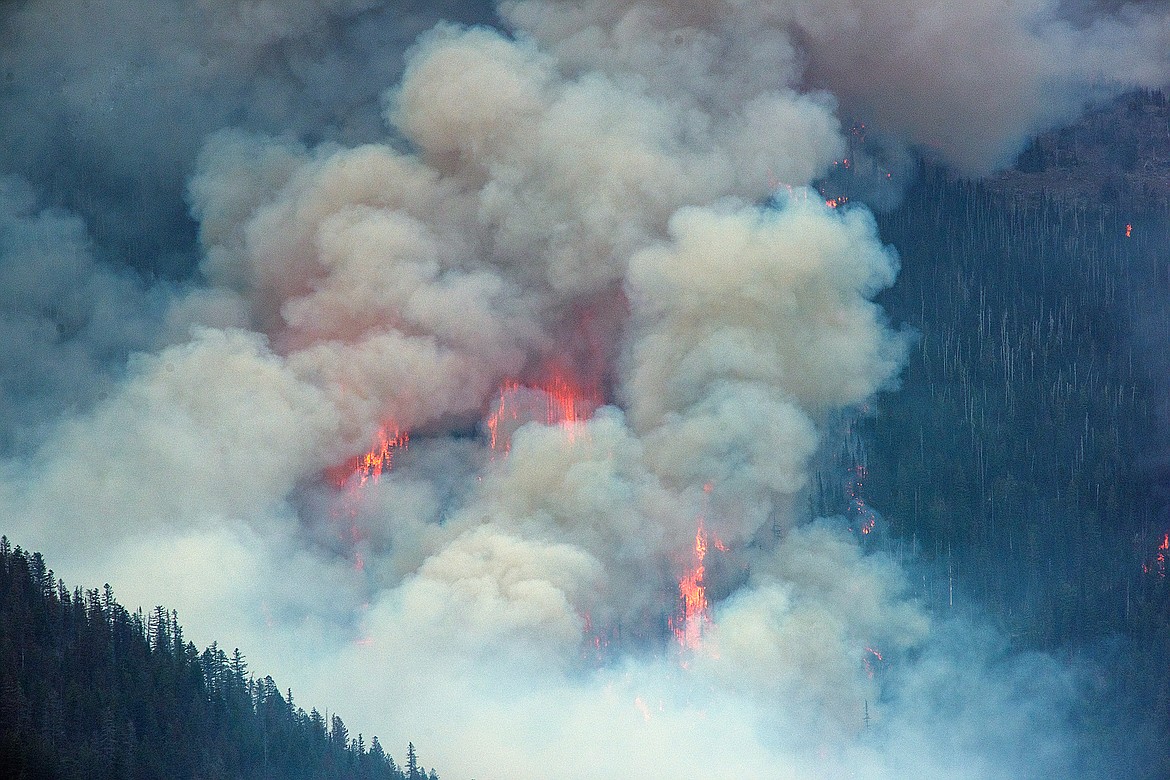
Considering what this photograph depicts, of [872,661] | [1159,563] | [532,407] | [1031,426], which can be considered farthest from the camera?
[1031,426]

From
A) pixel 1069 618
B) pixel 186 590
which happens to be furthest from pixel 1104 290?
pixel 186 590

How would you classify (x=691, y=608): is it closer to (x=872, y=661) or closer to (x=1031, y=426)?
(x=872, y=661)

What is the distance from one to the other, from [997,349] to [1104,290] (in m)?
9.24

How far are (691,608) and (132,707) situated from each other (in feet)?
118

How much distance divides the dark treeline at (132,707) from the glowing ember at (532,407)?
79.6ft

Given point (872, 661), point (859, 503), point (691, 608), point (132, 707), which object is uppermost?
point (859, 503)

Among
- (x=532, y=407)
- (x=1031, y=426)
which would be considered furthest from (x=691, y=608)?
(x=1031, y=426)

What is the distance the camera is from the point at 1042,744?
120m

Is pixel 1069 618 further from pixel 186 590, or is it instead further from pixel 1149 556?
pixel 186 590

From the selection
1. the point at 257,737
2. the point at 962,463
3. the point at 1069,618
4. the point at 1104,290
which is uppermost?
the point at 1104,290

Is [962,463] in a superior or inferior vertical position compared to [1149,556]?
superior

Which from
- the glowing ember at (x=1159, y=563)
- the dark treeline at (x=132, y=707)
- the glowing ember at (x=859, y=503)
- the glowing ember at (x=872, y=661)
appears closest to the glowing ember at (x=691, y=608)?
the glowing ember at (x=872, y=661)

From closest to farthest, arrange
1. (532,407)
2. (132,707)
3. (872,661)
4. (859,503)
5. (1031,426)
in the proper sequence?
(132,707), (872,661), (532,407), (859,503), (1031,426)

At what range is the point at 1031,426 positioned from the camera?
133 meters
